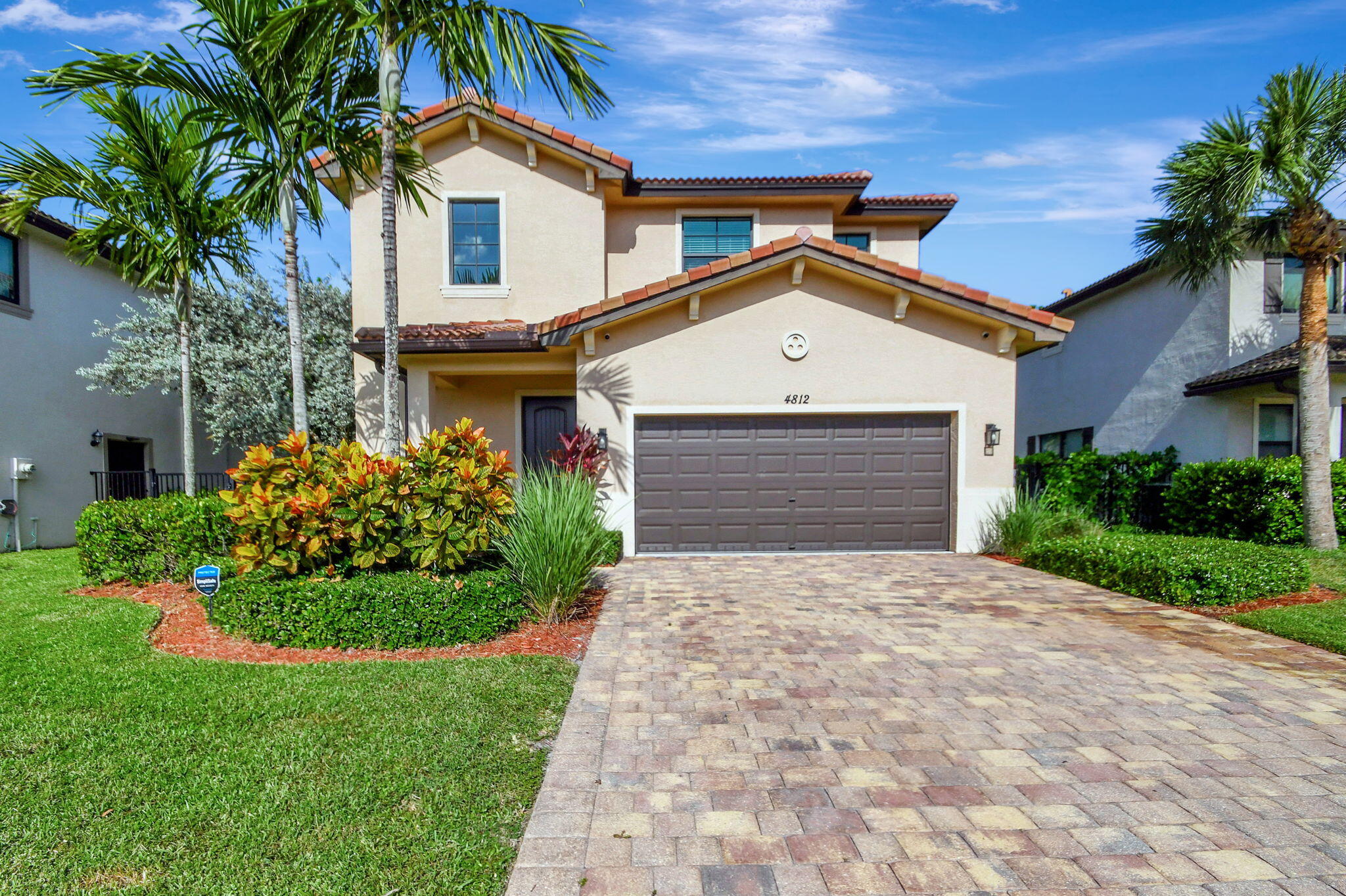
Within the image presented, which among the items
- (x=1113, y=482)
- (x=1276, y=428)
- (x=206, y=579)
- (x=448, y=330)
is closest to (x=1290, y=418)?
(x=1276, y=428)

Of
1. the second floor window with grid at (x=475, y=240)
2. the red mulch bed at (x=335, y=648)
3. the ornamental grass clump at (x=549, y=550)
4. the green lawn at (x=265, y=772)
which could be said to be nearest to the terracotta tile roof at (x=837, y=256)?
the second floor window with grid at (x=475, y=240)

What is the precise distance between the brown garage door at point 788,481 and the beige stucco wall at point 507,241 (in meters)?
3.66

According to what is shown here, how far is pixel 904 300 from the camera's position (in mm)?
10688

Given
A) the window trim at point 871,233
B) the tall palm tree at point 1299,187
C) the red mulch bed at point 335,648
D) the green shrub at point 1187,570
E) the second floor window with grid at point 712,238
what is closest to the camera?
the red mulch bed at point 335,648

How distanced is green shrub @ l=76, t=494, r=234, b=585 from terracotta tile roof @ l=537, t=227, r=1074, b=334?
5.51 metres

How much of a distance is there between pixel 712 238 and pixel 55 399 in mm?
14685

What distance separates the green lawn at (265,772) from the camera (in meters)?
2.71

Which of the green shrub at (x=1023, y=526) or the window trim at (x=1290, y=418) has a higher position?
the window trim at (x=1290, y=418)

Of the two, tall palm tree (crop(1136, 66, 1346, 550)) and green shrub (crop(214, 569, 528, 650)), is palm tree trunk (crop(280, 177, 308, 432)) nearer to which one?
green shrub (crop(214, 569, 528, 650))

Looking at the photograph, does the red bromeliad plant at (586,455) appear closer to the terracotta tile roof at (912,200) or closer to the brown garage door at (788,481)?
the brown garage door at (788,481)

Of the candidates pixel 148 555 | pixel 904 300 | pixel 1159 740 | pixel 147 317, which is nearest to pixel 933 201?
pixel 904 300

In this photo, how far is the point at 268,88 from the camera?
313 inches

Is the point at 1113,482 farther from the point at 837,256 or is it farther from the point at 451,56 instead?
the point at 451,56

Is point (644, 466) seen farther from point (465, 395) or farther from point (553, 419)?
point (465, 395)
